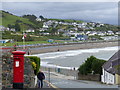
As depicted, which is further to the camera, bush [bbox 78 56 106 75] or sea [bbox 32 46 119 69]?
sea [bbox 32 46 119 69]

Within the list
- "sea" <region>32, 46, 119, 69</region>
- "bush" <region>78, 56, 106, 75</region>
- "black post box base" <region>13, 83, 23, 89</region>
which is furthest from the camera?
"sea" <region>32, 46, 119, 69</region>

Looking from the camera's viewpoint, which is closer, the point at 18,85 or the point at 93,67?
the point at 18,85

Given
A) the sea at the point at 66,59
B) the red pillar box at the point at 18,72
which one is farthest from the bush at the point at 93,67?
the red pillar box at the point at 18,72

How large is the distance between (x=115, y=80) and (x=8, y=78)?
1034 centimetres

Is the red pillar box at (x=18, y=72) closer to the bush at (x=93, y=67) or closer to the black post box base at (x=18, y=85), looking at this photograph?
the black post box base at (x=18, y=85)

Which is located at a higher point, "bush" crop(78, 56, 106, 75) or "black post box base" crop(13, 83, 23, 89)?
"black post box base" crop(13, 83, 23, 89)

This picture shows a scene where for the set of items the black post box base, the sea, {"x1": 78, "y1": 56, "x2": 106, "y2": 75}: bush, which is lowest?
the sea

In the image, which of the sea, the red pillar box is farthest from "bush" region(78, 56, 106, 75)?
the red pillar box

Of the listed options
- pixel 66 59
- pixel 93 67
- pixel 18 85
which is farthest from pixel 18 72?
pixel 66 59

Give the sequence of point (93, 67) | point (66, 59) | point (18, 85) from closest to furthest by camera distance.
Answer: point (18, 85) < point (93, 67) < point (66, 59)

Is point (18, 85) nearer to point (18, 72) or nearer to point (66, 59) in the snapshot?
point (18, 72)

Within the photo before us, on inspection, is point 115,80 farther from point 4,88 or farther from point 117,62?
point 4,88

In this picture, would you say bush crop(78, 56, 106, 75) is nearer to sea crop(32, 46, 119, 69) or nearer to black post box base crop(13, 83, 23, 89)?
sea crop(32, 46, 119, 69)

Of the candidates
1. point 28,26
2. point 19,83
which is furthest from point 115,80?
point 28,26
